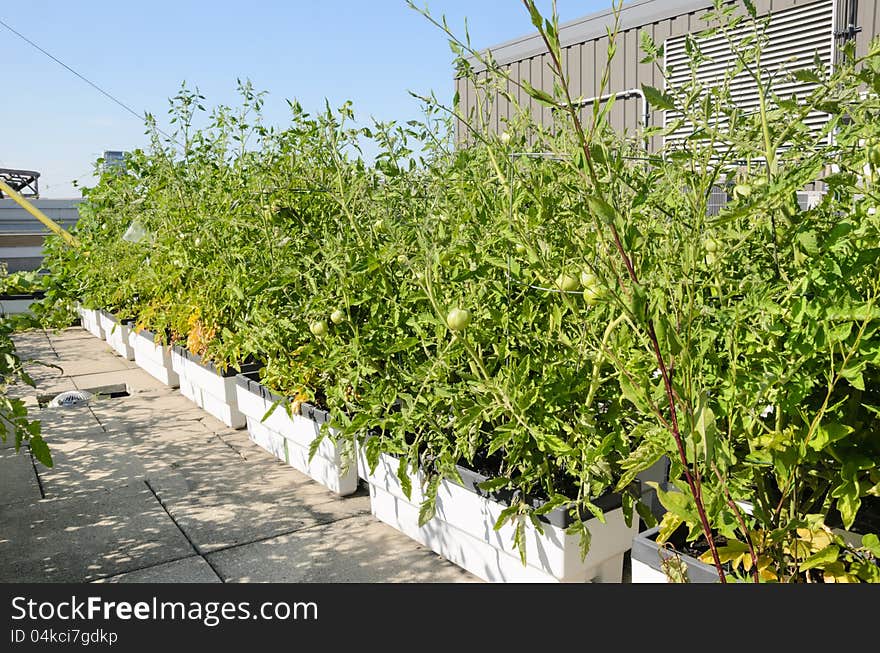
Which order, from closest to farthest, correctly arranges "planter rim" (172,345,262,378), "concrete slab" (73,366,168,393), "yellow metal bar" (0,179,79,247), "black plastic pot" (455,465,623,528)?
"black plastic pot" (455,465,623,528)
"planter rim" (172,345,262,378)
"concrete slab" (73,366,168,393)
"yellow metal bar" (0,179,79,247)

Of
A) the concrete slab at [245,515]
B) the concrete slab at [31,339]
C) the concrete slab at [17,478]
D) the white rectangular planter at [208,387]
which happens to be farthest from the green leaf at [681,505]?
the concrete slab at [31,339]

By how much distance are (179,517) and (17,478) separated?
0.76 m

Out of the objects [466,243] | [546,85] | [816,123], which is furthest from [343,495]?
[546,85]

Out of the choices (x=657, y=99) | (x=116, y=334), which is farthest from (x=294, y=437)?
(x=116, y=334)

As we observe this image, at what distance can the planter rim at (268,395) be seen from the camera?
240 cm

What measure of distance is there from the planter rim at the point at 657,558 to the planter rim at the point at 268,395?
1.13 metres

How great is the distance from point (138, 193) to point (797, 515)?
13.4ft

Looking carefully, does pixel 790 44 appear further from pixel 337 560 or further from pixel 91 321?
pixel 91 321

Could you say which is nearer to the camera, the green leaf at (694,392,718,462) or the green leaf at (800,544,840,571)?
the green leaf at (694,392,718,462)

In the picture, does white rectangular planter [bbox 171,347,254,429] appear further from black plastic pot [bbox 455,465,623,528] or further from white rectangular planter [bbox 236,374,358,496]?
black plastic pot [bbox 455,465,623,528]

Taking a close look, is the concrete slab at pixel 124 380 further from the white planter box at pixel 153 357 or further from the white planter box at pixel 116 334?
the white planter box at pixel 116 334

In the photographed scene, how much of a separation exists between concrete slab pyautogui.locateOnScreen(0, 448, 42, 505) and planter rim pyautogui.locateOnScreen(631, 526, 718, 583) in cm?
195

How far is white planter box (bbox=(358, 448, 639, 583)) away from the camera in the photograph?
1.65 meters

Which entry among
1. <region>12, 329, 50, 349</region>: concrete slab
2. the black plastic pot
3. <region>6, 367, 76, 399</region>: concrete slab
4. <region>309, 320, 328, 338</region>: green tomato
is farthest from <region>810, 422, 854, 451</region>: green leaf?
<region>12, 329, 50, 349</region>: concrete slab
